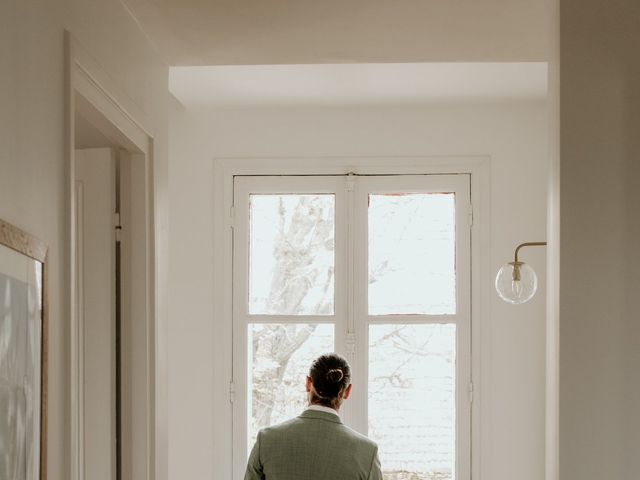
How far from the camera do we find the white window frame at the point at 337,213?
517 cm

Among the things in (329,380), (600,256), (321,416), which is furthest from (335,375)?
(600,256)

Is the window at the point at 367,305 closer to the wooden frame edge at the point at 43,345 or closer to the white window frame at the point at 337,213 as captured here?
the white window frame at the point at 337,213

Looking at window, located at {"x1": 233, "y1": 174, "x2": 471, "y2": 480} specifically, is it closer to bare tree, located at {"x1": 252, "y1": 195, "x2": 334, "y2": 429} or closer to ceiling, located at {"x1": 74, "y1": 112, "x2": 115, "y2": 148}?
bare tree, located at {"x1": 252, "y1": 195, "x2": 334, "y2": 429}

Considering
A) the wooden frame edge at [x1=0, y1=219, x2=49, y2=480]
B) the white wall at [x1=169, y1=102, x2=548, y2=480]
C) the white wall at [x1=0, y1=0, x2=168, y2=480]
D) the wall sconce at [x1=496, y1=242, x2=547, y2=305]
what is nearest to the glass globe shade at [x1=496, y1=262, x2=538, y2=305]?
the wall sconce at [x1=496, y1=242, x2=547, y2=305]

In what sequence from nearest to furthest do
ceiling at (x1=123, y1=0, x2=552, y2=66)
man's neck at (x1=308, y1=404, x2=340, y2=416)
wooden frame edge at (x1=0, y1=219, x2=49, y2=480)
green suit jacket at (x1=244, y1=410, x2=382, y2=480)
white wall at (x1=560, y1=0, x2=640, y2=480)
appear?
wooden frame edge at (x1=0, y1=219, x2=49, y2=480), white wall at (x1=560, y1=0, x2=640, y2=480), ceiling at (x1=123, y1=0, x2=552, y2=66), green suit jacket at (x1=244, y1=410, x2=382, y2=480), man's neck at (x1=308, y1=404, x2=340, y2=416)

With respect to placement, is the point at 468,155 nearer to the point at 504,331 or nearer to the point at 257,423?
Answer: the point at 504,331

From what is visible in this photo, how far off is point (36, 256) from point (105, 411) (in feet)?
4.28

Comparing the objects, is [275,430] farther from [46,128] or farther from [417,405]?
[417,405]

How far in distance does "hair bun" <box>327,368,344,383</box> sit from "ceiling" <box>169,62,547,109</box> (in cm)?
149

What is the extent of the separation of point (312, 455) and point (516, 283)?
4.22ft

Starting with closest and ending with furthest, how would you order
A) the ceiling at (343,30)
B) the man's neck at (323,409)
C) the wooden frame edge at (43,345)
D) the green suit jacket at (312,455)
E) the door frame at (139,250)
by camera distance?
the wooden frame edge at (43,345), the door frame at (139,250), the ceiling at (343,30), the green suit jacket at (312,455), the man's neck at (323,409)

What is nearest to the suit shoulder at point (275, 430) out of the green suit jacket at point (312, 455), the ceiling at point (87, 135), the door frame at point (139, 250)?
the green suit jacket at point (312, 455)

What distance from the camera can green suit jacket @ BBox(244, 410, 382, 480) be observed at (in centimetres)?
335

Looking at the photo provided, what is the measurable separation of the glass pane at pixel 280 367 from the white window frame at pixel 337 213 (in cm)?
6
